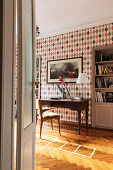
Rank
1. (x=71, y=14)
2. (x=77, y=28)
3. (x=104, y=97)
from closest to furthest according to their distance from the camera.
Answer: (x=71, y=14) < (x=104, y=97) < (x=77, y=28)

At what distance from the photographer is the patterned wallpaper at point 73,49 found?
159 inches

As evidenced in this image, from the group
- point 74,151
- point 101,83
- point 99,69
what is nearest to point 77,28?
point 99,69

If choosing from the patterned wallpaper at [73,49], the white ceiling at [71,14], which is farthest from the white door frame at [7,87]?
the patterned wallpaper at [73,49]

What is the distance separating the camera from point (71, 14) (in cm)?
362

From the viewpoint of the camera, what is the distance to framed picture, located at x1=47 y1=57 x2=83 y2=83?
14.1ft

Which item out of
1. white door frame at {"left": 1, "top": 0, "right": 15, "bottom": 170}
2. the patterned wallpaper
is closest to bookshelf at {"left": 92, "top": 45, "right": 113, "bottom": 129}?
the patterned wallpaper

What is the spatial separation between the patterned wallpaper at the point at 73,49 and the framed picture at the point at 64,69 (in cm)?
13

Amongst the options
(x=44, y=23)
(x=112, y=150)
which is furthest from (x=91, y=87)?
(x=44, y=23)

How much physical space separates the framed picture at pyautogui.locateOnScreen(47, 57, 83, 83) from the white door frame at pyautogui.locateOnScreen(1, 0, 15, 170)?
3.53m

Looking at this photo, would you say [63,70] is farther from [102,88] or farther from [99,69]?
[102,88]

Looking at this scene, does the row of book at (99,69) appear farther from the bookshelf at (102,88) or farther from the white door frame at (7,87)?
the white door frame at (7,87)

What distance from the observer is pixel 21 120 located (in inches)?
38.2

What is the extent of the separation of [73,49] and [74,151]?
117 inches

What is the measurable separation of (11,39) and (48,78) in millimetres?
3893
